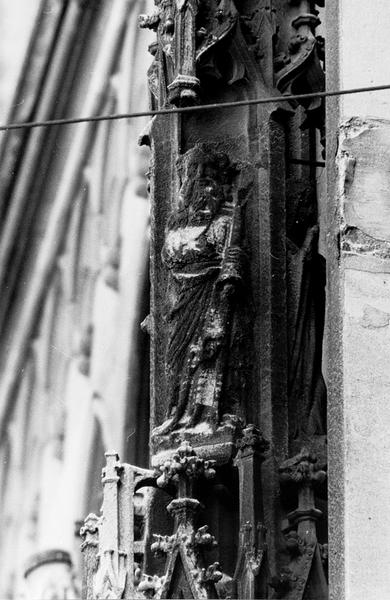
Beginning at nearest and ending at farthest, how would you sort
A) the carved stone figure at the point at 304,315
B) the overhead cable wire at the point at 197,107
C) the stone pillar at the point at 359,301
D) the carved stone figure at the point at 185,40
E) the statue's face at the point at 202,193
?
the stone pillar at the point at 359,301
the overhead cable wire at the point at 197,107
the carved stone figure at the point at 304,315
the statue's face at the point at 202,193
the carved stone figure at the point at 185,40

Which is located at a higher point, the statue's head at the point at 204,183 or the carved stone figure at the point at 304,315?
the statue's head at the point at 204,183

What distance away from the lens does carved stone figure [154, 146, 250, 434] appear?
44.4 feet

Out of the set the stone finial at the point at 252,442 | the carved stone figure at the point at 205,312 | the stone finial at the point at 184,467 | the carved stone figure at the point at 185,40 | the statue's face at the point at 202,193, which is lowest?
the stone finial at the point at 184,467

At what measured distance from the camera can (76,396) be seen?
52.7ft

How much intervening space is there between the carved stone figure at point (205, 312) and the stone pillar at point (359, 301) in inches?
40.8

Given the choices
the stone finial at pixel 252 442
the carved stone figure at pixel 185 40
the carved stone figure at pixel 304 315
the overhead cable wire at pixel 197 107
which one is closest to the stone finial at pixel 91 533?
the stone finial at pixel 252 442

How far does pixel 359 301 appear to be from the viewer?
1238 cm

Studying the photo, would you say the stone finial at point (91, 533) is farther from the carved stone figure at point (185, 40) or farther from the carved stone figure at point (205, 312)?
the carved stone figure at point (185, 40)

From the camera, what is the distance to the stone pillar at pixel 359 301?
39.2 feet

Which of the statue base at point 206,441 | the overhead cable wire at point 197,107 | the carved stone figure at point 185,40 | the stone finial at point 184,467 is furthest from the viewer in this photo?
the carved stone figure at point 185,40

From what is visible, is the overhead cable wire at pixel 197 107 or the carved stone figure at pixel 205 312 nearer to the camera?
the overhead cable wire at pixel 197 107

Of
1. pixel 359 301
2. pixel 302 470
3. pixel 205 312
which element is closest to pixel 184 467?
pixel 302 470

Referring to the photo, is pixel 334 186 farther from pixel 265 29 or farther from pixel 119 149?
pixel 119 149

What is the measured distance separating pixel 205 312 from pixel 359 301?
4.54 ft
